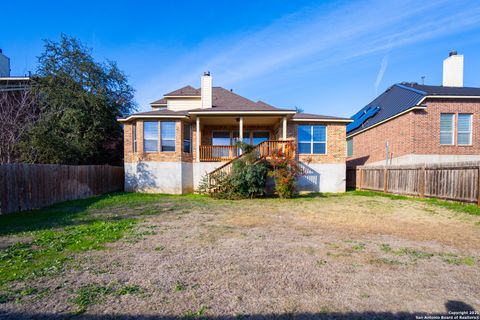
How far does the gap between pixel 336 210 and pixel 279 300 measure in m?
6.54

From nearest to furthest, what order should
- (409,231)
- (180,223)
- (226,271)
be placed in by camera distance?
1. (226,271)
2. (409,231)
3. (180,223)

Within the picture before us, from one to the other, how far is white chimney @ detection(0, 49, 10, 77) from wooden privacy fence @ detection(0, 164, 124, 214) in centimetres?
1763

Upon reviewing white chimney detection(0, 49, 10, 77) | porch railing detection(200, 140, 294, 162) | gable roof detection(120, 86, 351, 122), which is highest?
white chimney detection(0, 49, 10, 77)

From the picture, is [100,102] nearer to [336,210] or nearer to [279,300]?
[336,210]

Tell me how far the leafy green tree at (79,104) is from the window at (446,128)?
22863 mm

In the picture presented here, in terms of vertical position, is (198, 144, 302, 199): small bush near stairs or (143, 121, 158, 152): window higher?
(143, 121, 158, 152): window

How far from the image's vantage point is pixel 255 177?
1116 cm

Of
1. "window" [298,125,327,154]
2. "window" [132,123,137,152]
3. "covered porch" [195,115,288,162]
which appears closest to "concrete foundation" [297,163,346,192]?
"window" [298,125,327,154]

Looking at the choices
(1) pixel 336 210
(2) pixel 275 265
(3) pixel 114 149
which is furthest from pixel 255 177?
(3) pixel 114 149

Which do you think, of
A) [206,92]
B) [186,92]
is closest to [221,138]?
[206,92]

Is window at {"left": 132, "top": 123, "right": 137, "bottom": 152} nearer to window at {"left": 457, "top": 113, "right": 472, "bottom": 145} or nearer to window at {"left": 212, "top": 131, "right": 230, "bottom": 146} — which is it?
window at {"left": 212, "top": 131, "right": 230, "bottom": 146}

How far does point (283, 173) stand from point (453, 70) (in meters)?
17.2

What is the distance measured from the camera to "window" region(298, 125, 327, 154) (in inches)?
552

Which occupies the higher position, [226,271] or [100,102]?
[100,102]
